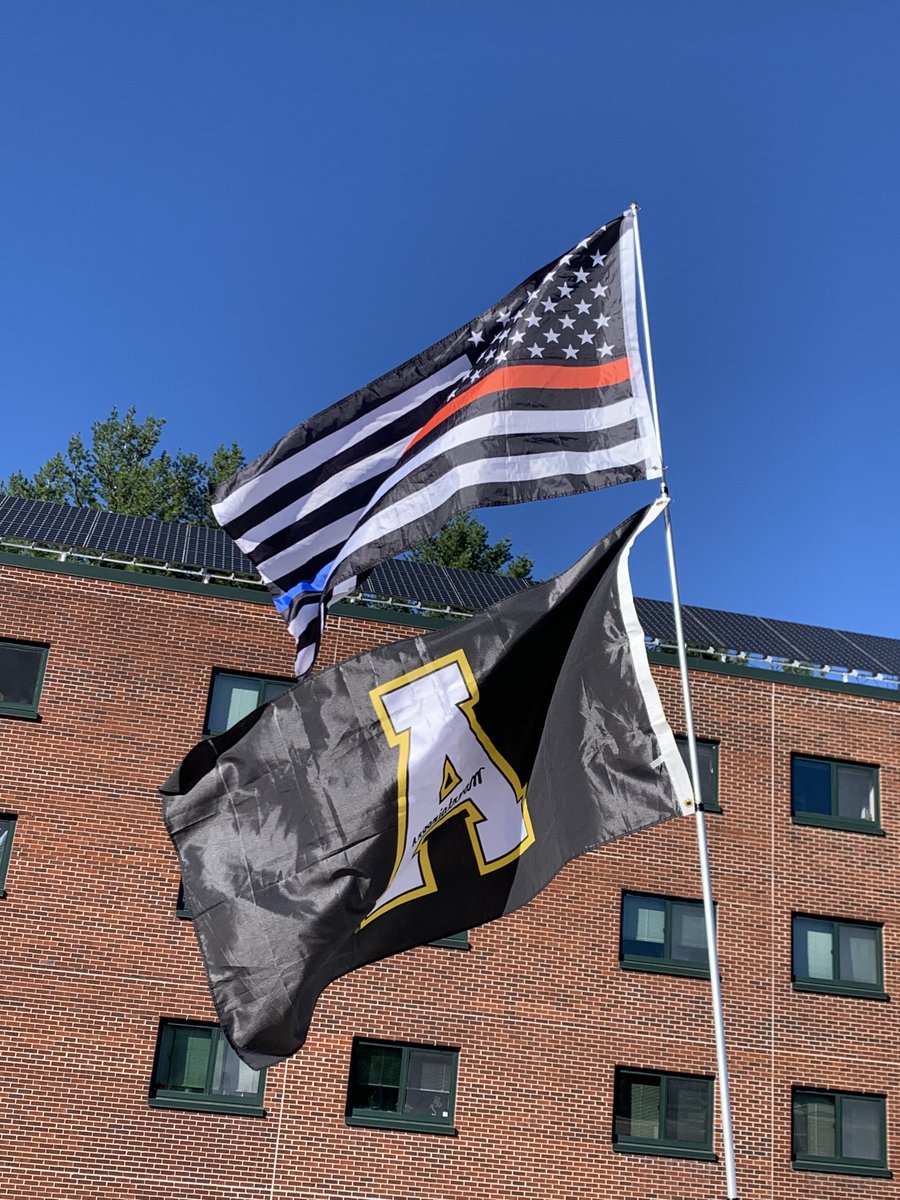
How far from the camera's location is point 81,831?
23297 mm

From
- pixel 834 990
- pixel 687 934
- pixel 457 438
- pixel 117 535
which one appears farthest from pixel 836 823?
pixel 457 438

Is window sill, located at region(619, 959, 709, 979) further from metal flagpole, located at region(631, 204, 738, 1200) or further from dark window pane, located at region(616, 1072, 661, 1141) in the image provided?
metal flagpole, located at region(631, 204, 738, 1200)

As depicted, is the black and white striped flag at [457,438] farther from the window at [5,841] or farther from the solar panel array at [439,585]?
the solar panel array at [439,585]

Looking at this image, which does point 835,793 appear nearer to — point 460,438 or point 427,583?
point 427,583

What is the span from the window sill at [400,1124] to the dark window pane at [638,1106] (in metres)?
2.93

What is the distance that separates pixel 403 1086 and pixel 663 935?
5.16 m

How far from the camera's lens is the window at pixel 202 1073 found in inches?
892

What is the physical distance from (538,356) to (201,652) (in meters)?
15.0

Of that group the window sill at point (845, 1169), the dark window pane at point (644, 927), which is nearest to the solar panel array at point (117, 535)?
the dark window pane at point (644, 927)

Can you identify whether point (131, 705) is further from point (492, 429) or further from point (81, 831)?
point (492, 429)

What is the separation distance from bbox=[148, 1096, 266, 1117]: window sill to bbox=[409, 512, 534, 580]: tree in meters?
31.5

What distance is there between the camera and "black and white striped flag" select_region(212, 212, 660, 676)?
10281 mm

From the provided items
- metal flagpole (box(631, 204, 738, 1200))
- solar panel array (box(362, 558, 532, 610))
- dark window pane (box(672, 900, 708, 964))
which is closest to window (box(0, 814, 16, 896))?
solar panel array (box(362, 558, 532, 610))

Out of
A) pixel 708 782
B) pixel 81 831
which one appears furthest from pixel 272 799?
pixel 708 782
